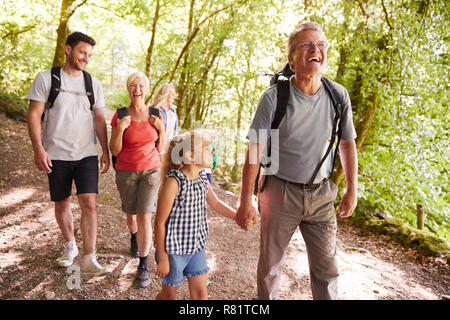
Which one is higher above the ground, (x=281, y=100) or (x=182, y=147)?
(x=281, y=100)

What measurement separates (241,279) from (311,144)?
2343mm

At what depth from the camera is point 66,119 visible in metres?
3.31

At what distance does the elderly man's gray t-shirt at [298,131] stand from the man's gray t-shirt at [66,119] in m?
1.96

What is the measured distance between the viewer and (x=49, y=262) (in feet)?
12.0

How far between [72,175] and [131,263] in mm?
1277

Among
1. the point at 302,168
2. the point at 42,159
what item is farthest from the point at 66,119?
the point at 302,168

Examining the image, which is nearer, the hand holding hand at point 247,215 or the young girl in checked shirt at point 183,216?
the young girl in checked shirt at point 183,216

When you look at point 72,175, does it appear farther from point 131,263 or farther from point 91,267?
point 131,263

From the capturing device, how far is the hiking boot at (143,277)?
11.2 ft

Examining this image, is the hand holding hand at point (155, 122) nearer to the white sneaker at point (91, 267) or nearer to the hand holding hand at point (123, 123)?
the hand holding hand at point (123, 123)

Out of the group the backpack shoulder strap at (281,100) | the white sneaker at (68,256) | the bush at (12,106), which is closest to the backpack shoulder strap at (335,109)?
the backpack shoulder strap at (281,100)

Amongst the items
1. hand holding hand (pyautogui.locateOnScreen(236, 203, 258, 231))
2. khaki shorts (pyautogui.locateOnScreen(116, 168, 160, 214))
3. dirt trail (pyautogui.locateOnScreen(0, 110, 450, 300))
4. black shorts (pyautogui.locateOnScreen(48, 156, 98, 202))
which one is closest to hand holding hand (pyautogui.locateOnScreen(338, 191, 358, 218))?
hand holding hand (pyautogui.locateOnScreen(236, 203, 258, 231))

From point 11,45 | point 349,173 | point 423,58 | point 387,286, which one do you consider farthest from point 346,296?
point 11,45

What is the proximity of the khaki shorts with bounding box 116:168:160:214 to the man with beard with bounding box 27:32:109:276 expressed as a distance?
0.30m
